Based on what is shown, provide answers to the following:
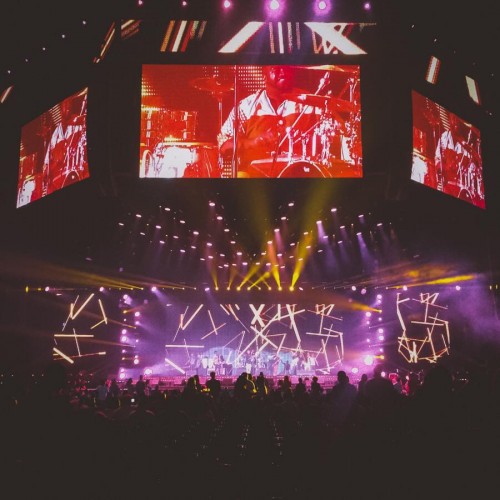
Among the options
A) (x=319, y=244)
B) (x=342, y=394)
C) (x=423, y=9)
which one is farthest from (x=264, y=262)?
(x=342, y=394)

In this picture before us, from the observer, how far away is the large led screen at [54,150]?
12098mm

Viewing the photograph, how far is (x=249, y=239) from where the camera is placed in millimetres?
18766

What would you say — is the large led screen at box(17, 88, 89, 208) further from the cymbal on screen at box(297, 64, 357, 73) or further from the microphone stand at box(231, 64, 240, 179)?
the cymbal on screen at box(297, 64, 357, 73)

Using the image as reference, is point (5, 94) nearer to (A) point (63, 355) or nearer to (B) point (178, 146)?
(B) point (178, 146)

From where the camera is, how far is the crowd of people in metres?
4.07

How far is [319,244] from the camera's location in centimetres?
1958

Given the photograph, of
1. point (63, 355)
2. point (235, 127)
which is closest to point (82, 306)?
point (63, 355)

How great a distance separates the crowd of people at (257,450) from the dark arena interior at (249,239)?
0.02 meters

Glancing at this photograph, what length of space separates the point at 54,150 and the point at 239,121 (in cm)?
478

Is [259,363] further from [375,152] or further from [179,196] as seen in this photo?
[375,152]

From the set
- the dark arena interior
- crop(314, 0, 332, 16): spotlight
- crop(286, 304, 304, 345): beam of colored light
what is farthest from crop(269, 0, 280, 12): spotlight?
crop(286, 304, 304, 345): beam of colored light

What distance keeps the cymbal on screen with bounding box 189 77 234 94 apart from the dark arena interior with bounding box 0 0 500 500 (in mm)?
67

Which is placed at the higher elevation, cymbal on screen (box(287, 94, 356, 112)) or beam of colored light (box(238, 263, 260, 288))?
cymbal on screen (box(287, 94, 356, 112))

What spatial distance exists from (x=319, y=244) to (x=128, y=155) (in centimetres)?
949
